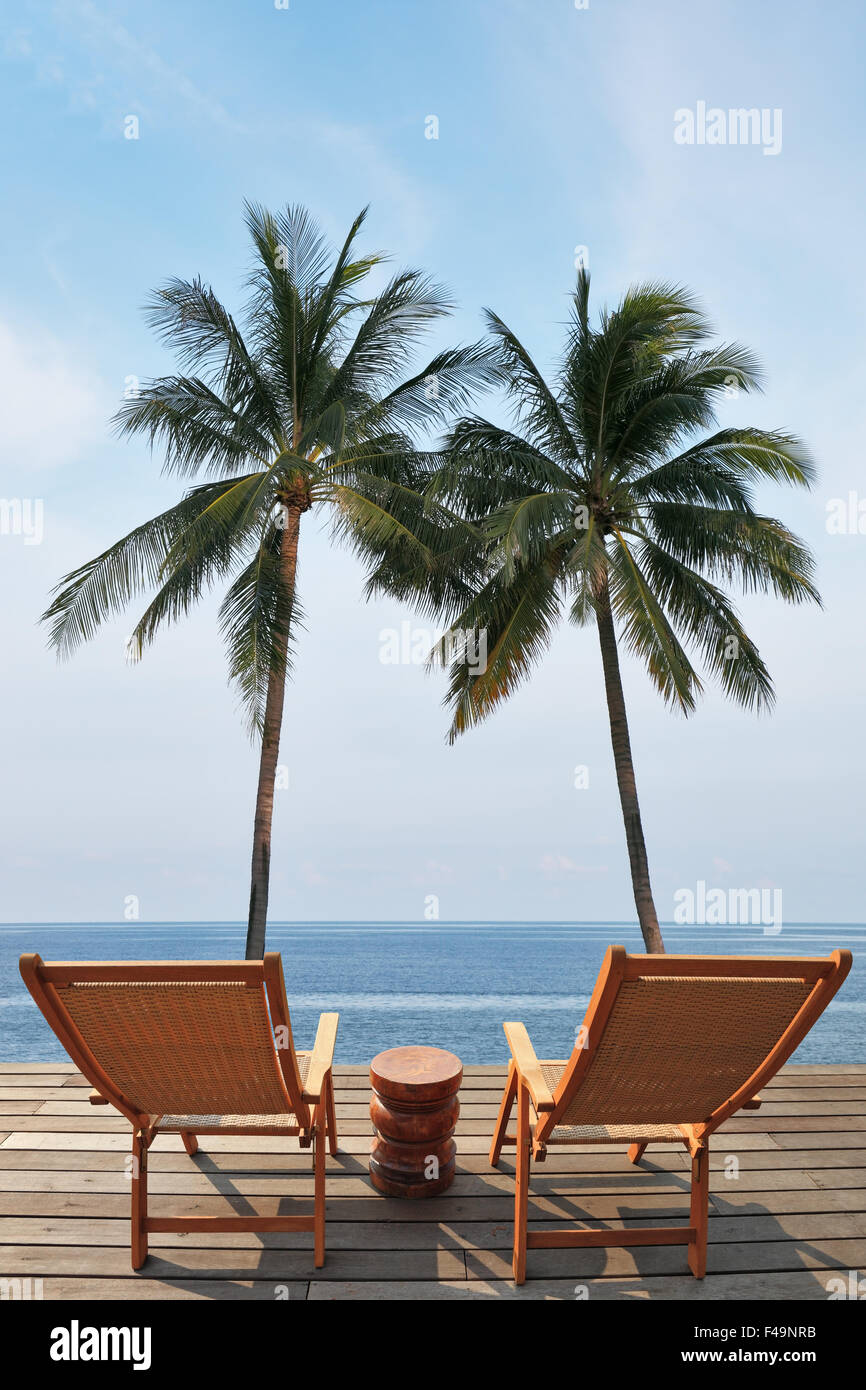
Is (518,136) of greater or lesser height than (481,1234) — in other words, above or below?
above

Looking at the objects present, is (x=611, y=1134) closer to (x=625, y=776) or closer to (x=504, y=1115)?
(x=504, y=1115)

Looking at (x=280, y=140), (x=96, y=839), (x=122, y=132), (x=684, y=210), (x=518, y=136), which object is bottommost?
(x=96, y=839)

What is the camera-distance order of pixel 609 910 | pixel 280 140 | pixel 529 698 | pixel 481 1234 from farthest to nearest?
pixel 609 910 → pixel 529 698 → pixel 280 140 → pixel 481 1234

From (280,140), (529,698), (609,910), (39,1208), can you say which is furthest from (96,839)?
(609,910)

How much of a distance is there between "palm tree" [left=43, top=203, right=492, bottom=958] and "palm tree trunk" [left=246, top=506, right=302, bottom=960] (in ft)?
0.06

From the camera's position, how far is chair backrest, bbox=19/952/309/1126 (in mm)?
2033

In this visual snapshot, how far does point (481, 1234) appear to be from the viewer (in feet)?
8.20

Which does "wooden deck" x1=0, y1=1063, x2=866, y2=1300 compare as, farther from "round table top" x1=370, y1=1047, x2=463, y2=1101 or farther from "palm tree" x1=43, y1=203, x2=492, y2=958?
"palm tree" x1=43, y1=203, x2=492, y2=958

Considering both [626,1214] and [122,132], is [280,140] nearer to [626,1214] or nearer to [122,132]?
[122,132]

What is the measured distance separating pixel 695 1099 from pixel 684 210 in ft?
32.2

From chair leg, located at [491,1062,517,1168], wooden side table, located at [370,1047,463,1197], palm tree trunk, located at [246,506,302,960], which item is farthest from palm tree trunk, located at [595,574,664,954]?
wooden side table, located at [370,1047,463,1197]

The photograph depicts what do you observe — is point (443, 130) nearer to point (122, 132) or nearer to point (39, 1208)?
point (122, 132)
